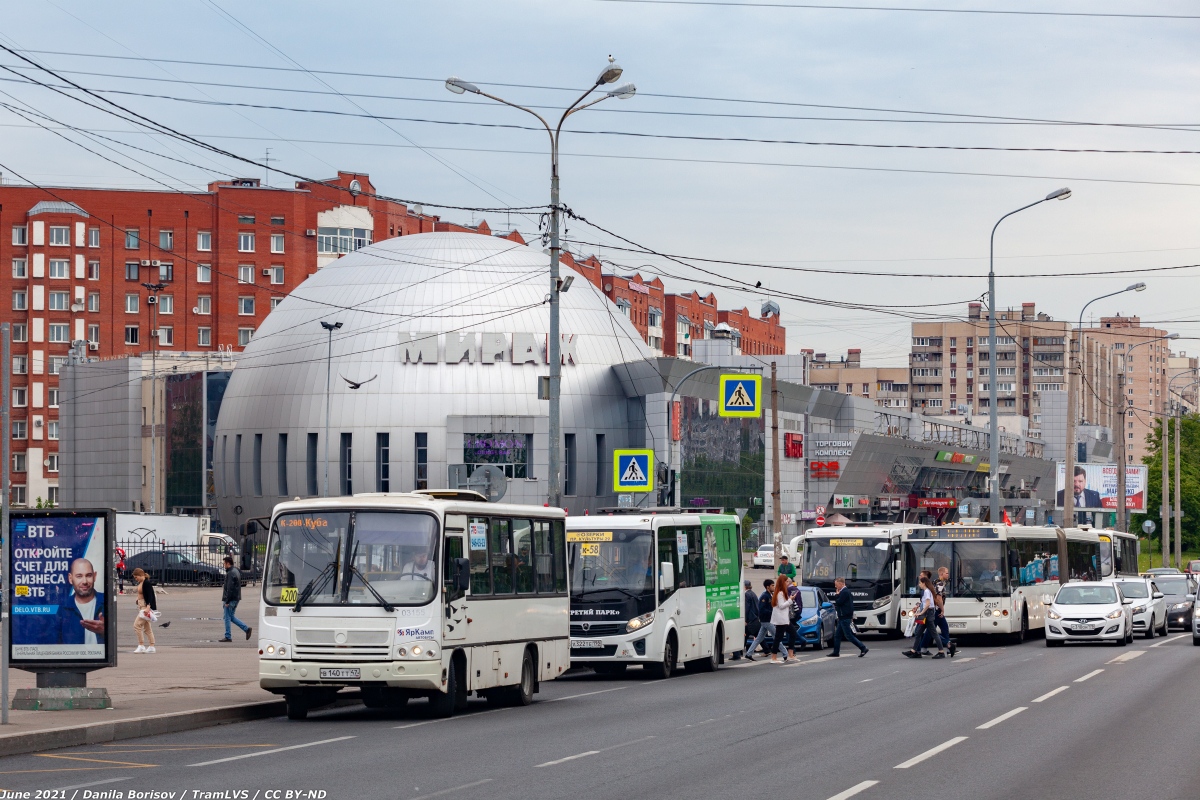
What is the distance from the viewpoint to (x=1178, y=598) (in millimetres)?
46062

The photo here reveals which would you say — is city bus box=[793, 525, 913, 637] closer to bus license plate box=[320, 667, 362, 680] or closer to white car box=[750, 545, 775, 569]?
bus license plate box=[320, 667, 362, 680]

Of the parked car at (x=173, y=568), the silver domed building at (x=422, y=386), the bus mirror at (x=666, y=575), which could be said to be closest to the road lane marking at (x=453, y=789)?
the bus mirror at (x=666, y=575)

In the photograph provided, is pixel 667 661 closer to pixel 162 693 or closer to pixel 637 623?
pixel 637 623

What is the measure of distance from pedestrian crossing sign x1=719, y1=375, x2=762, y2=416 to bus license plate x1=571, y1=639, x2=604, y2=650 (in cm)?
1833

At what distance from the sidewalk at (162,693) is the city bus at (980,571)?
15595 millimetres

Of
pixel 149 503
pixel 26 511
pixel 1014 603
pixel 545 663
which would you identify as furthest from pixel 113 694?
pixel 149 503

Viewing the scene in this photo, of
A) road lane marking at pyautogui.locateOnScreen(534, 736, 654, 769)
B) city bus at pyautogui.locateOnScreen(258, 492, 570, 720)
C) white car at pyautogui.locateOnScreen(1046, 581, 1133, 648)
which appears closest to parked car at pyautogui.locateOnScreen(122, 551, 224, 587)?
white car at pyautogui.locateOnScreen(1046, 581, 1133, 648)

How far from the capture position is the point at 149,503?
106m

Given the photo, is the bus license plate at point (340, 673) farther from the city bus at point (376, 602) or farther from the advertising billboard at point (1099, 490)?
the advertising billboard at point (1099, 490)

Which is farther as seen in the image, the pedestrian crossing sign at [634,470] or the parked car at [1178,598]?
the parked car at [1178,598]

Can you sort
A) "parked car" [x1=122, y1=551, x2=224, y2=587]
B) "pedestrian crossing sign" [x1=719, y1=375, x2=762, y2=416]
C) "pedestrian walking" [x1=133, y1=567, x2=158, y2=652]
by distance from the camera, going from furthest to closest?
"parked car" [x1=122, y1=551, x2=224, y2=587], "pedestrian crossing sign" [x1=719, y1=375, x2=762, y2=416], "pedestrian walking" [x1=133, y1=567, x2=158, y2=652]

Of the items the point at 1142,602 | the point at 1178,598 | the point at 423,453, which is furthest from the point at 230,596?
the point at 423,453

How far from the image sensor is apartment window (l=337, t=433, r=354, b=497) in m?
86.6

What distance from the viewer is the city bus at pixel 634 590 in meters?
25.0
